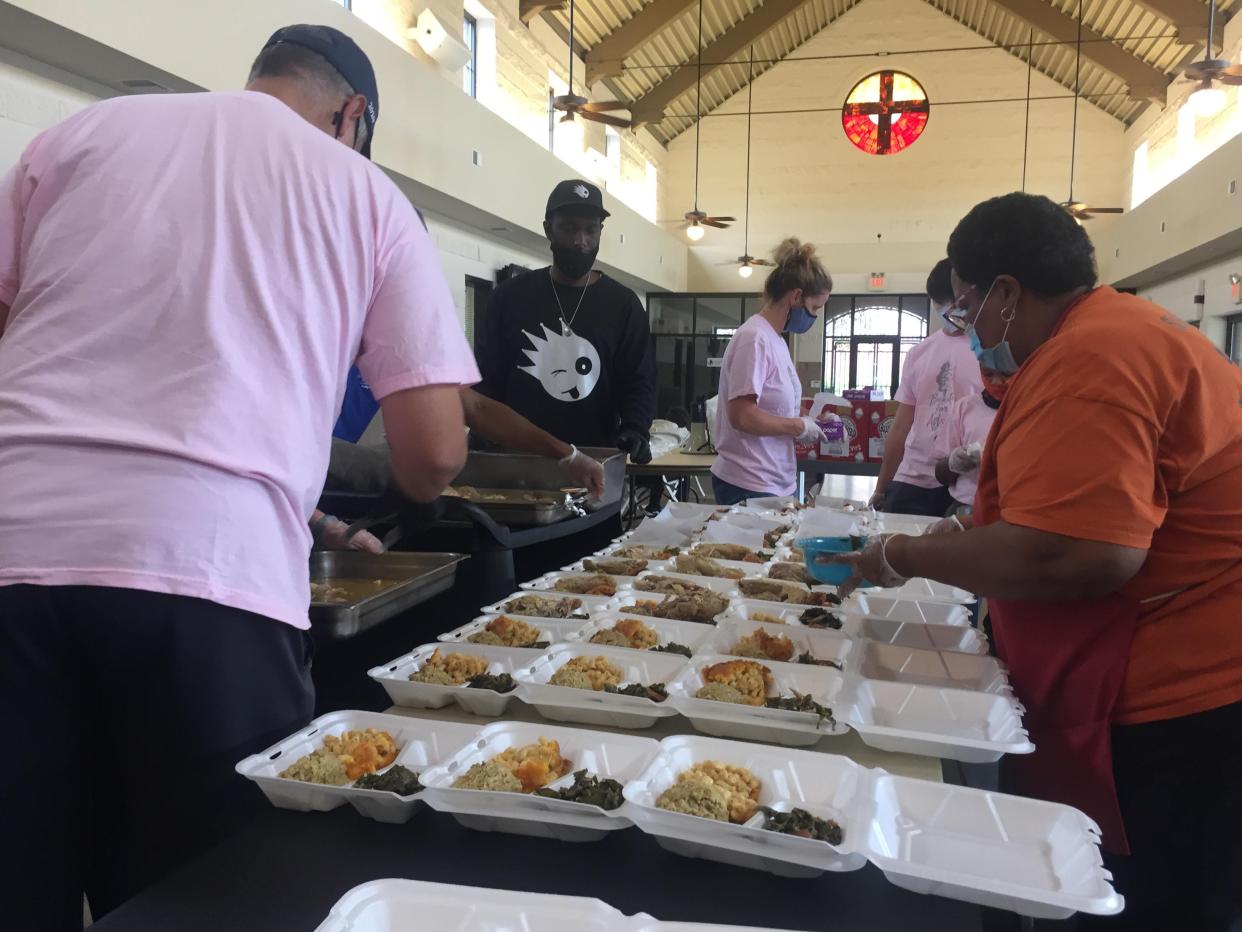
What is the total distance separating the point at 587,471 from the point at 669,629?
2.50 feet

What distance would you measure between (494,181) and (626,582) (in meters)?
Result: 5.61

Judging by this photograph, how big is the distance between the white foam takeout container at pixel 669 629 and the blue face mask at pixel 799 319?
1795 mm

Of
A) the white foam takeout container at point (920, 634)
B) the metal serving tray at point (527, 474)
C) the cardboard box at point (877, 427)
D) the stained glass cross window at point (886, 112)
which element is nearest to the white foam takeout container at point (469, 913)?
the white foam takeout container at point (920, 634)

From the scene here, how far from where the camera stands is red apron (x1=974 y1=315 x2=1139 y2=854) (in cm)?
133

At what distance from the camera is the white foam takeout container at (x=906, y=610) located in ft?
A: 6.31

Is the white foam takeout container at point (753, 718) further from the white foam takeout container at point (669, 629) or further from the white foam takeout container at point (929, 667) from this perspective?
the white foam takeout container at point (669, 629)

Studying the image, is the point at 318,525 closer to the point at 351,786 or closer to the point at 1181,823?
the point at 351,786

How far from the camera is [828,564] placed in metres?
1.85

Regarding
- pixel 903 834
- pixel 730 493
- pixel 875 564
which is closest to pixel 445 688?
pixel 903 834

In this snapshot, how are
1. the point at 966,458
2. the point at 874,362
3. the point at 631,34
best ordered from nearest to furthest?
the point at 966,458 → the point at 631,34 → the point at 874,362

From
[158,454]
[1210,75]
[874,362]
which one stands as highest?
[1210,75]

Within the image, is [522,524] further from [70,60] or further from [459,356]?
[70,60]

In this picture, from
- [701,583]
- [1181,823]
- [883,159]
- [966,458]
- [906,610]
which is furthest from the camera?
[883,159]

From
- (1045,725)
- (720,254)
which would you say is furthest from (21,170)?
(720,254)
